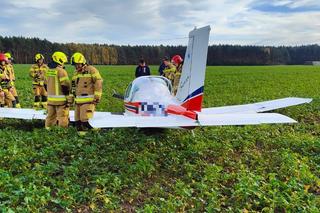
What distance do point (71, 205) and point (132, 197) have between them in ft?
3.21

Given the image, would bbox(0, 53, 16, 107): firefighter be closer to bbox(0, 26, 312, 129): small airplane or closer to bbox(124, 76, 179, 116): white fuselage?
bbox(0, 26, 312, 129): small airplane

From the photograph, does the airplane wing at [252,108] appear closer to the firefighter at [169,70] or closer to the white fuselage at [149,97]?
the white fuselage at [149,97]

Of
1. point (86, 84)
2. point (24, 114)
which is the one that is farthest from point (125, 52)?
point (86, 84)

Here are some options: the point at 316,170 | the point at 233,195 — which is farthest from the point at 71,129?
the point at 316,170

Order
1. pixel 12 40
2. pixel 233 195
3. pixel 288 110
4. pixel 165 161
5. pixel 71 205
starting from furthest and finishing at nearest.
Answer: pixel 12 40 < pixel 288 110 < pixel 165 161 < pixel 233 195 < pixel 71 205

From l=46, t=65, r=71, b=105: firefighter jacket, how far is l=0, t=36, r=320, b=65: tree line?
80.0 m

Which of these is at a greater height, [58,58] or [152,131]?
[58,58]

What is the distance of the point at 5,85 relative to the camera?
12844mm

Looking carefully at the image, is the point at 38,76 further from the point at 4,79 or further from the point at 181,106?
the point at 181,106

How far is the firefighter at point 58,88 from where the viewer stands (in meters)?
10.2

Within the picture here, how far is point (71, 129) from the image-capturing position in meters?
9.86

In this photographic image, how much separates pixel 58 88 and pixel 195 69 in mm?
4081

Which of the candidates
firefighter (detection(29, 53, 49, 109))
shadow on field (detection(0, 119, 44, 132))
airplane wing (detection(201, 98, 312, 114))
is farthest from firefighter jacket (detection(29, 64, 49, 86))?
airplane wing (detection(201, 98, 312, 114))

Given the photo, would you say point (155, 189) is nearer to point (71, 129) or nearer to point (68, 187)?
point (68, 187)
